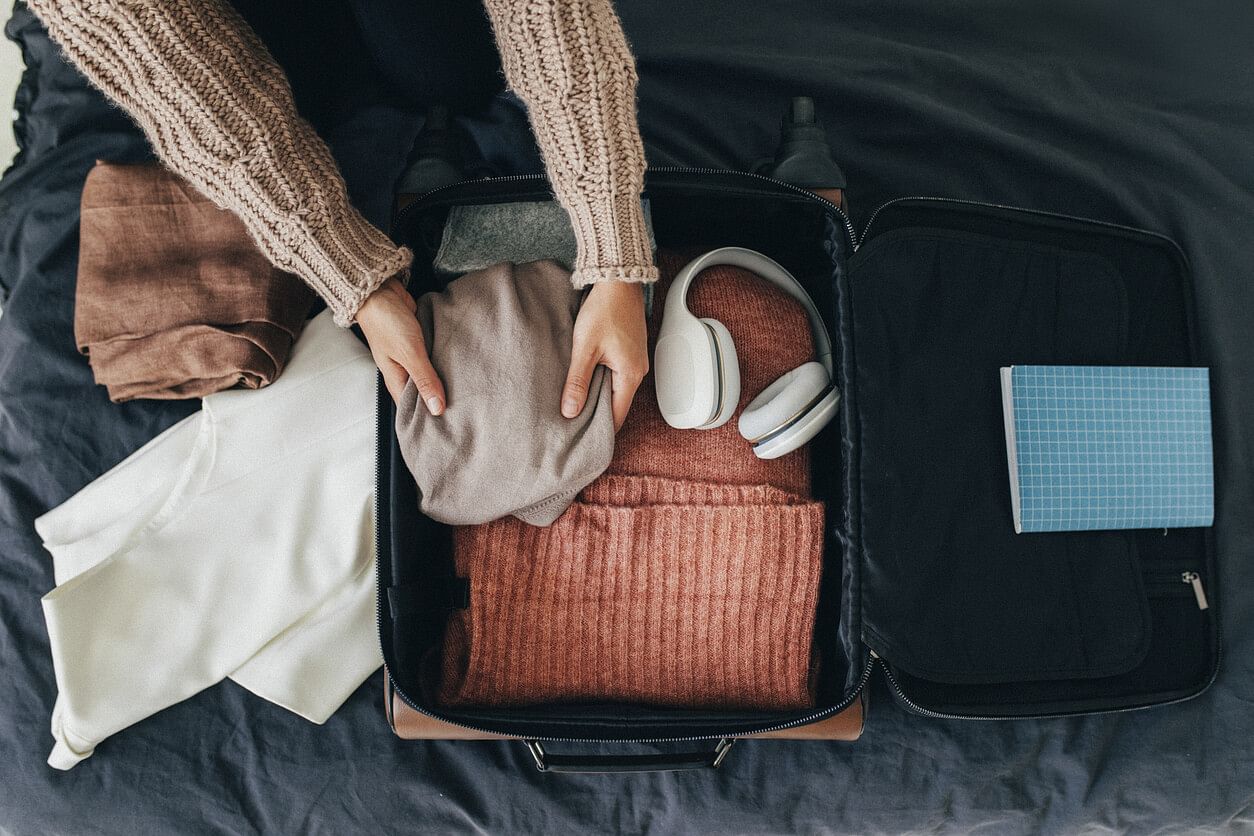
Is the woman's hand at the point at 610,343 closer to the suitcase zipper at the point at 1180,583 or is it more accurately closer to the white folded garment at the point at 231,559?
the white folded garment at the point at 231,559

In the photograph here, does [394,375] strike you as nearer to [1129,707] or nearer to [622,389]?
[622,389]

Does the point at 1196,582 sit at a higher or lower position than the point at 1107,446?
lower

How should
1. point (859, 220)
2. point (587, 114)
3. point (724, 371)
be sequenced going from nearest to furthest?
point (587, 114)
point (724, 371)
point (859, 220)

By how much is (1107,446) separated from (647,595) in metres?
0.44

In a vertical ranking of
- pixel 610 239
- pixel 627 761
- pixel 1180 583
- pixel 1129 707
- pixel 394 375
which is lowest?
pixel 627 761

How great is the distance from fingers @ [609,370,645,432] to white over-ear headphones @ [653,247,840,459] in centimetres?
4

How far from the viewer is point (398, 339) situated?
626mm

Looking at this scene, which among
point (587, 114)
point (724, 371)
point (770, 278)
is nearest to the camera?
point (587, 114)

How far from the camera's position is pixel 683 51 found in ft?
3.00

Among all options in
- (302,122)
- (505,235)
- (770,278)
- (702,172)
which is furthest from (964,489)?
(302,122)

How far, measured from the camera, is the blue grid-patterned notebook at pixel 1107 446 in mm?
689

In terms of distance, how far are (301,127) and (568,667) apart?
1.63 feet

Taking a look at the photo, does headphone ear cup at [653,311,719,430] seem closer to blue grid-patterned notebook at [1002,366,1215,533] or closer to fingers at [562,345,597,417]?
fingers at [562,345,597,417]

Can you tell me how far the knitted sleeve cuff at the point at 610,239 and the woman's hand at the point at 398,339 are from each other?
141 millimetres
